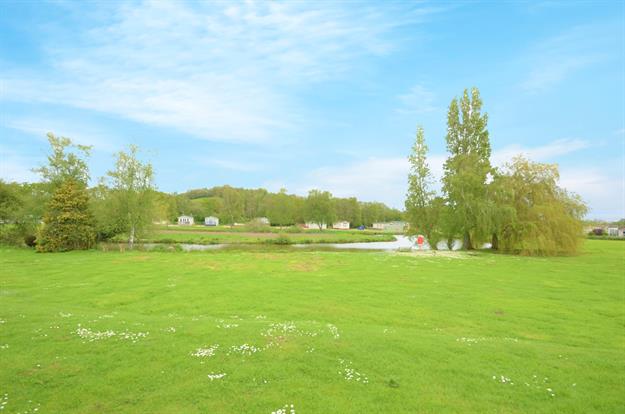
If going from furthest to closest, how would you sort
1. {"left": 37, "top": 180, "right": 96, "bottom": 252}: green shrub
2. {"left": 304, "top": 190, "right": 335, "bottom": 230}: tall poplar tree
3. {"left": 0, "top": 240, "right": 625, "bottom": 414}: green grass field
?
{"left": 304, "top": 190, "right": 335, "bottom": 230}: tall poplar tree, {"left": 37, "top": 180, "right": 96, "bottom": 252}: green shrub, {"left": 0, "top": 240, "right": 625, "bottom": 414}: green grass field

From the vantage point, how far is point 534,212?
4150cm

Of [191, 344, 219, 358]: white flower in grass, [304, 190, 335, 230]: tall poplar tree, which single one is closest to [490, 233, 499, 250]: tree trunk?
[191, 344, 219, 358]: white flower in grass

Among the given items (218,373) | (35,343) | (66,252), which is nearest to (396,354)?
(218,373)

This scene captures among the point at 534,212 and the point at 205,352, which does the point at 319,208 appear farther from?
the point at 205,352

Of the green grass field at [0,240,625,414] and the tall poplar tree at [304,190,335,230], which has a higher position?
the tall poplar tree at [304,190,335,230]

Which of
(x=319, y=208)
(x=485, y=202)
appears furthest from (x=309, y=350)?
(x=319, y=208)

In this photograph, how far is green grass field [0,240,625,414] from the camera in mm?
6840

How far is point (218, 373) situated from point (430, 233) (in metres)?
47.8

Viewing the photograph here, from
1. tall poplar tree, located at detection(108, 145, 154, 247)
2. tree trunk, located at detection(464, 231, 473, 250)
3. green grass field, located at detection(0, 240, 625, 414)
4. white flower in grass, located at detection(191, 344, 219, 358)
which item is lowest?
green grass field, located at detection(0, 240, 625, 414)

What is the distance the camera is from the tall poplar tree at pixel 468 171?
43906 millimetres

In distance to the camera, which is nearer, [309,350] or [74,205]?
[309,350]

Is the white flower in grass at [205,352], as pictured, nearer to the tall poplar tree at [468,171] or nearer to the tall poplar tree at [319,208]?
the tall poplar tree at [468,171]

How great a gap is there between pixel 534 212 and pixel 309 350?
41805mm

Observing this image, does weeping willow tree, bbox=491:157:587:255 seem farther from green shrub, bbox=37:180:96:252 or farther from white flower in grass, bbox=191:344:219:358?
green shrub, bbox=37:180:96:252
